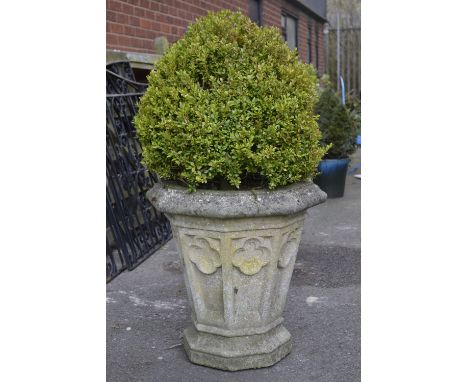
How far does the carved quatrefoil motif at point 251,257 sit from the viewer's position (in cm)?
277

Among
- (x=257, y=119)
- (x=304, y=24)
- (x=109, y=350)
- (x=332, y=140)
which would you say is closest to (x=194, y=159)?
(x=257, y=119)

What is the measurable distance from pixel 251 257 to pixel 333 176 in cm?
456

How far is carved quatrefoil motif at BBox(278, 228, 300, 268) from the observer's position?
9.55 feet

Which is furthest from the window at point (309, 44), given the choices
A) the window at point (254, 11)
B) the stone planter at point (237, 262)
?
the stone planter at point (237, 262)

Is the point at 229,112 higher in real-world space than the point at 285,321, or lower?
higher

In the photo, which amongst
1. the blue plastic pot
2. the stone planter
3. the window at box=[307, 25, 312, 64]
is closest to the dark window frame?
the window at box=[307, 25, 312, 64]

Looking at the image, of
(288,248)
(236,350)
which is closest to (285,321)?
(236,350)

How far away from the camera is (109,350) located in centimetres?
323

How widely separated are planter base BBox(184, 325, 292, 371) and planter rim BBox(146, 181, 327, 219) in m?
0.73

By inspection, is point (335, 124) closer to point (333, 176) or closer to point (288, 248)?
point (333, 176)

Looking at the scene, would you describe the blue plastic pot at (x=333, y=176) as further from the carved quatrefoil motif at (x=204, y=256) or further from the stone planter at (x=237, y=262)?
the carved quatrefoil motif at (x=204, y=256)

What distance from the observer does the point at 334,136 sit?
22.6 ft

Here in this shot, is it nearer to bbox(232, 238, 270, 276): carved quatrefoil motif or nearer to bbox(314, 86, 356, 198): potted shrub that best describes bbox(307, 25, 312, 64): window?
bbox(314, 86, 356, 198): potted shrub

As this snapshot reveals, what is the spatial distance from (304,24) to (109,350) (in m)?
12.8
